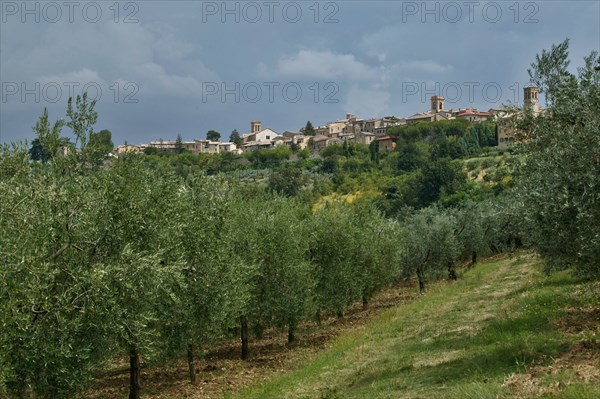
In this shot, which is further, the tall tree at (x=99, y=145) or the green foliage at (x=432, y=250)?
the green foliage at (x=432, y=250)

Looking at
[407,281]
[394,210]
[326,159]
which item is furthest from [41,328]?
[326,159]

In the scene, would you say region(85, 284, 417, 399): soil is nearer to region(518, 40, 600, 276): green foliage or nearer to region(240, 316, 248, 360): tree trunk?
region(240, 316, 248, 360): tree trunk

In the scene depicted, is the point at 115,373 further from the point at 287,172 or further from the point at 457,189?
the point at 287,172

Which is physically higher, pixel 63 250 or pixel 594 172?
pixel 594 172

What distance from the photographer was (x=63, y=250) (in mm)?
13758

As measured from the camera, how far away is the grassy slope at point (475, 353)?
41.4ft

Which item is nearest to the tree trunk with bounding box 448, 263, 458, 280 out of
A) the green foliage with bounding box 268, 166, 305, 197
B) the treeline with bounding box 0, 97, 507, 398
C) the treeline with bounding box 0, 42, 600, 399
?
the treeline with bounding box 0, 97, 507, 398

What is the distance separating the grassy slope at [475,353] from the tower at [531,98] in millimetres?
6364

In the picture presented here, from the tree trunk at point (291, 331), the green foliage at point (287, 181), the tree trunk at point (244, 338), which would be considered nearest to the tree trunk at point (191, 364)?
the tree trunk at point (244, 338)

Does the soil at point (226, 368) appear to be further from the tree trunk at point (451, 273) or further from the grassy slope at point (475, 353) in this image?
the tree trunk at point (451, 273)

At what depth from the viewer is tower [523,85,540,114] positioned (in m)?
19.4

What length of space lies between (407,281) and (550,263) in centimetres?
4564

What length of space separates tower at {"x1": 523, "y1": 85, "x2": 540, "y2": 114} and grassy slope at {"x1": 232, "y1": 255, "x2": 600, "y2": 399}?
636cm

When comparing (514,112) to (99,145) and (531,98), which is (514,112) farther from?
(99,145)
